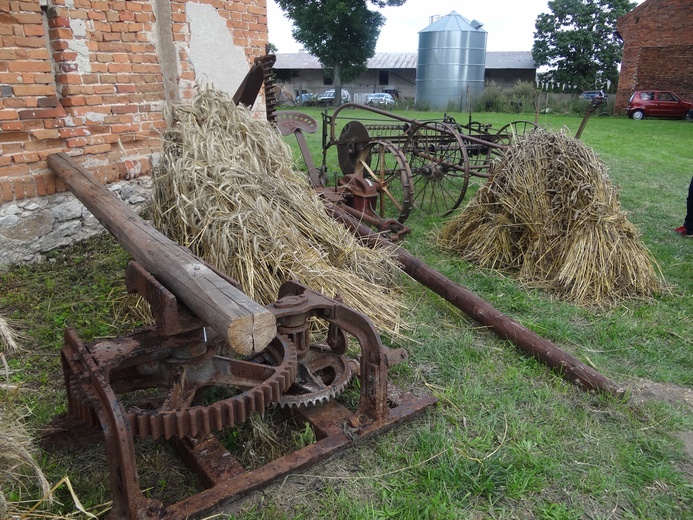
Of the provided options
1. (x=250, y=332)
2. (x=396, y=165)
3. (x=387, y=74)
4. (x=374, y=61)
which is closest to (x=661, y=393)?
(x=250, y=332)

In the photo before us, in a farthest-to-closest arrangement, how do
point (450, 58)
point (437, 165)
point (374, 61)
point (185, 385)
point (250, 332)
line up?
point (374, 61) < point (450, 58) < point (437, 165) < point (185, 385) < point (250, 332)

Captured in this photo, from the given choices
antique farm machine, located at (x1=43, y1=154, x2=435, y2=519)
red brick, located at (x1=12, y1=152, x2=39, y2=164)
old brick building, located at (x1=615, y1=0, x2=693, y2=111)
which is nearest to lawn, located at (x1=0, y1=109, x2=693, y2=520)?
antique farm machine, located at (x1=43, y1=154, x2=435, y2=519)

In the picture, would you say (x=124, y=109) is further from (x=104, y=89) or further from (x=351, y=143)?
(x=351, y=143)

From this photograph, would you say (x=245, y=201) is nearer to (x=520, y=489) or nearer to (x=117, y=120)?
(x=117, y=120)

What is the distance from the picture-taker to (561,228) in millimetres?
4535

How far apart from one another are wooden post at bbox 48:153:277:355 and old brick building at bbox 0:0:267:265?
1.33 m

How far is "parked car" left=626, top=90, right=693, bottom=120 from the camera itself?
23312mm

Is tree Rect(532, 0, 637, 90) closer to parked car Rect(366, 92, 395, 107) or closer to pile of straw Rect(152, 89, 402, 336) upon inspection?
parked car Rect(366, 92, 395, 107)

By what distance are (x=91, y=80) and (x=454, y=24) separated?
31087 mm

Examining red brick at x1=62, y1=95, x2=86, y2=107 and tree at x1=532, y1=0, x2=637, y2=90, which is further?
tree at x1=532, y1=0, x2=637, y2=90

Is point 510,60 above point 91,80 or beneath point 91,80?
above

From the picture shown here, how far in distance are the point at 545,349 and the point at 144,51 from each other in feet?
14.1

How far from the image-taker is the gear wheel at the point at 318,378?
251cm

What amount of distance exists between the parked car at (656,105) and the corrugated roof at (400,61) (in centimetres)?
1523
